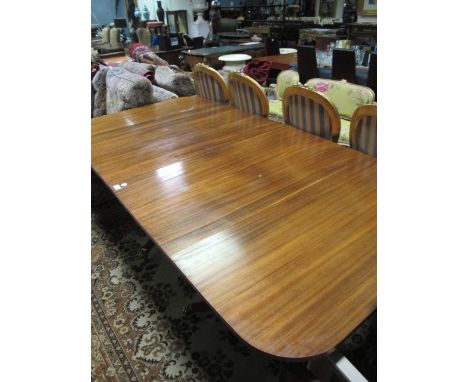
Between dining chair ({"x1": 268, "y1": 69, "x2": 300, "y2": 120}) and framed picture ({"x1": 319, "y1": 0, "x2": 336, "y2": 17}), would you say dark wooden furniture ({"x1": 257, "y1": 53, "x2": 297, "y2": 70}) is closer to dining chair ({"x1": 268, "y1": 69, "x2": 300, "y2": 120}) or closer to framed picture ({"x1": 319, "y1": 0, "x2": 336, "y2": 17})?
dining chair ({"x1": 268, "y1": 69, "x2": 300, "y2": 120})

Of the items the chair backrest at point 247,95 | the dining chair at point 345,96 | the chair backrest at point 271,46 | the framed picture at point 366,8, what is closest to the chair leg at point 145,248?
the chair backrest at point 247,95

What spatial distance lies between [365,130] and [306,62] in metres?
2.36

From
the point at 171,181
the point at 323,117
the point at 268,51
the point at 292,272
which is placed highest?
the point at 268,51

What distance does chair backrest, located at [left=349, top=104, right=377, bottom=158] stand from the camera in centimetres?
116

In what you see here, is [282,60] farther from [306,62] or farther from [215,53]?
[215,53]

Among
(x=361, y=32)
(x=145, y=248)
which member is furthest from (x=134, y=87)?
(x=361, y=32)

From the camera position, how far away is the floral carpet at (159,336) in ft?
3.59

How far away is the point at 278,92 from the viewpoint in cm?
257

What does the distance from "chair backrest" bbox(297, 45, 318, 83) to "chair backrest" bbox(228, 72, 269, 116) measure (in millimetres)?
1657

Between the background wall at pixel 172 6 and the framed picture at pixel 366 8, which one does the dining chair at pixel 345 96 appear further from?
the background wall at pixel 172 6

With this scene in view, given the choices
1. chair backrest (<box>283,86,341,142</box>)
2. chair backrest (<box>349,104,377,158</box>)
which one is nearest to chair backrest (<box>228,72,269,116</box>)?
chair backrest (<box>283,86,341,142</box>)
